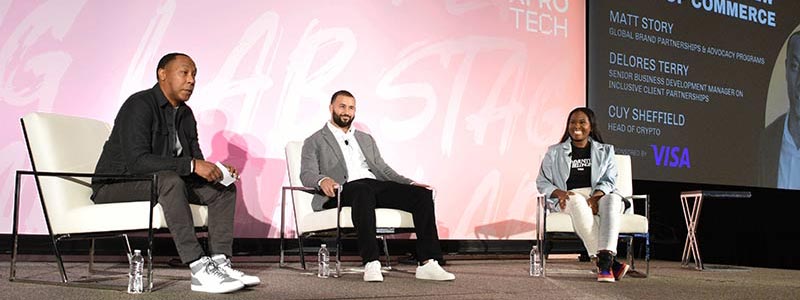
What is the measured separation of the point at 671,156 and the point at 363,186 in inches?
138

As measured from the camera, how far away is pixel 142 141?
3160 mm

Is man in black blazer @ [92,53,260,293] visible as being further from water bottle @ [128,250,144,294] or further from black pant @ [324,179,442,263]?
black pant @ [324,179,442,263]

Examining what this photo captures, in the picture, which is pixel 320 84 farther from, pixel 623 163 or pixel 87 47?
pixel 623 163

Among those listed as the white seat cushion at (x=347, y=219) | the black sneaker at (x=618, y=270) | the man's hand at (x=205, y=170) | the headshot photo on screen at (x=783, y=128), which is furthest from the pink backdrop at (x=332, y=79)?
the headshot photo on screen at (x=783, y=128)

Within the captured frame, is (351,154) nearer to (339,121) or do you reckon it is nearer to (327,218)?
(339,121)

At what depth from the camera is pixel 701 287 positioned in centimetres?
383

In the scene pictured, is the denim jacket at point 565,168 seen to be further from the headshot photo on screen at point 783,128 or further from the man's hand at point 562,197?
the headshot photo on screen at point 783,128

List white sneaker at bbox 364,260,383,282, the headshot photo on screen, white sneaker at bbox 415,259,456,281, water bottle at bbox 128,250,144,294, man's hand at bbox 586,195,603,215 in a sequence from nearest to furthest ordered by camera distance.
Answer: water bottle at bbox 128,250,144,294, white sneaker at bbox 364,260,383,282, white sneaker at bbox 415,259,456,281, man's hand at bbox 586,195,603,215, the headshot photo on screen

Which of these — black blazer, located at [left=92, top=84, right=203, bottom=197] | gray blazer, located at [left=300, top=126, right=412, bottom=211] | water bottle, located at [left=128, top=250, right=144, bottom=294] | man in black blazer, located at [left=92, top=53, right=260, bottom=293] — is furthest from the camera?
gray blazer, located at [left=300, top=126, right=412, bottom=211]

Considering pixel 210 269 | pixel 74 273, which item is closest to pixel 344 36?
pixel 74 273

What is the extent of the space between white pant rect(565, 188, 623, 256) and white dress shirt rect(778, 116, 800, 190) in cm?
355

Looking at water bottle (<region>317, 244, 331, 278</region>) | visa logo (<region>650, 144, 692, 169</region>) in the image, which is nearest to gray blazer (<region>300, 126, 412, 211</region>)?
water bottle (<region>317, 244, 331, 278</region>)

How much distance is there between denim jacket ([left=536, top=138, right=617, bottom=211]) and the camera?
180 inches

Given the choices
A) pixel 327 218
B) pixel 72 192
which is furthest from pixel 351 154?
pixel 72 192
